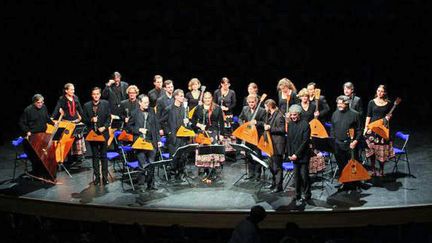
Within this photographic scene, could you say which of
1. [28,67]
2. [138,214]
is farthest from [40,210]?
[28,67]

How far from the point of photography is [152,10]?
14195 mm

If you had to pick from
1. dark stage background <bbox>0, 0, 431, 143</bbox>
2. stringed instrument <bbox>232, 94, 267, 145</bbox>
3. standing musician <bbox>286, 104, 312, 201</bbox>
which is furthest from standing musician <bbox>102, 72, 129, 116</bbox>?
standing musician <bbox>286, 104, 312, 201</bbox>

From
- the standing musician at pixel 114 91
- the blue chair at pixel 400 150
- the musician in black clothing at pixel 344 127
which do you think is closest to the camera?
the musician in black clothing at pixel 344 127

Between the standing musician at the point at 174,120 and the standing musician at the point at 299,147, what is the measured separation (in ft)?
7.08

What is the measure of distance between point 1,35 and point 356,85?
9847 millimetres

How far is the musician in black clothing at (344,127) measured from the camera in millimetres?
9008

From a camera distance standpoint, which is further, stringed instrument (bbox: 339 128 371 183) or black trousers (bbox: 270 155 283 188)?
black trousers (bbox: 270 155 283 188)

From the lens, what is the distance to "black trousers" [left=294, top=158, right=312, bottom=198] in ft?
28.6

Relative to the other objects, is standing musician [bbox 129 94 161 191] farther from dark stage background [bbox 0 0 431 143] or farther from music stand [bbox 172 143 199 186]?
dark stage background [bbox 0 0 431 143]

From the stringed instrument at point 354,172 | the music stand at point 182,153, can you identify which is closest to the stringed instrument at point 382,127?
the stringed instrument at point 354,172

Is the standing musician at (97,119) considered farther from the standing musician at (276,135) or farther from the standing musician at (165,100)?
the standing musician at (276,135)

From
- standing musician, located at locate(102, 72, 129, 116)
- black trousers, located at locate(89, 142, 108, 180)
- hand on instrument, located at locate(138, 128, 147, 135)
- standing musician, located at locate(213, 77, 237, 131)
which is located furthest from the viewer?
standing musician, located at locate(102, 72, 129, 116)

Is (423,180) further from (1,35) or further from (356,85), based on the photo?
(1,35)

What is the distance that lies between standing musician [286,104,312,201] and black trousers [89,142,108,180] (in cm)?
335
